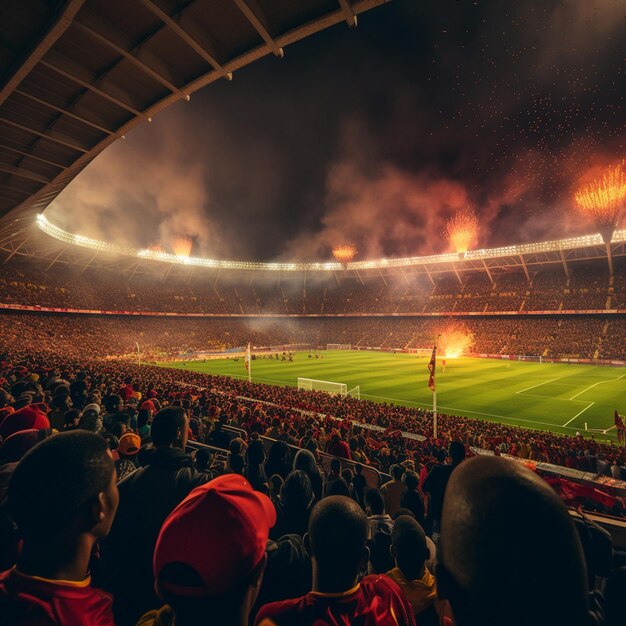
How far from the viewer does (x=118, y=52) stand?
8508mm

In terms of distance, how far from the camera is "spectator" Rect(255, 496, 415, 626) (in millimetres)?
1569

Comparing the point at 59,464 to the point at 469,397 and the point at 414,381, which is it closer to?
the point at 469,397

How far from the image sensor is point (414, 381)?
33.1 metres

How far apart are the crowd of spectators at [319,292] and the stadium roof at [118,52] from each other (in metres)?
48.2

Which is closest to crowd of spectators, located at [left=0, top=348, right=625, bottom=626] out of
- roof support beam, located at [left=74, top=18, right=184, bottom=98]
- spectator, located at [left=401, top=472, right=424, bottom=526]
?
spectator, located at [left=401, top=472, right=424, bottom=526]

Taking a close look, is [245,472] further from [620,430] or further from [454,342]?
[454,342]

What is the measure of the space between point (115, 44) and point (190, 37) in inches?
77.1

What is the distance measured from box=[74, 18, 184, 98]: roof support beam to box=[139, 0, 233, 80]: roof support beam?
1.25 m

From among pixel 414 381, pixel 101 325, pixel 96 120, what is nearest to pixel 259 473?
pixel 96 120

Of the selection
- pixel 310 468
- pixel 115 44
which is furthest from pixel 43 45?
pixel 310 468

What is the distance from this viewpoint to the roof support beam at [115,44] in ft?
25.5

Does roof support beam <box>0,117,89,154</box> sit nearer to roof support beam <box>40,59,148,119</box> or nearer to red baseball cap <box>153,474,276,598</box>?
roof support beam <box>40,59,148,119</box>

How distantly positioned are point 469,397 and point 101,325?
56.3 m

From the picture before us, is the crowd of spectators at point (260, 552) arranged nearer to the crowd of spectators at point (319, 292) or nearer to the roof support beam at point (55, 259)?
the roof support beam at point (55, 259)
